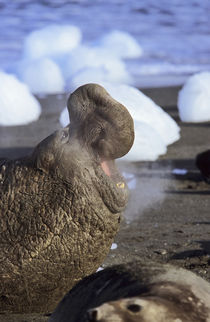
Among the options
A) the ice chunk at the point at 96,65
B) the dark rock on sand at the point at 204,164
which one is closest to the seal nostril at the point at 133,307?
the dark rock on sand at the point at 204,164

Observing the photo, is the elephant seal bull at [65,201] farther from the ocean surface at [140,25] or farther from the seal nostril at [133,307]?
the ocean surface at [140,25]

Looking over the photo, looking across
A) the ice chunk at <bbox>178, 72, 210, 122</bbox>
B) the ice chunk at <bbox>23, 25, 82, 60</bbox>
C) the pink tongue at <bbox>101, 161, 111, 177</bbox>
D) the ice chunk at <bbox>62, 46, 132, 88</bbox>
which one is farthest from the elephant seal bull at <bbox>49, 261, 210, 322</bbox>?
the ice chunk at <bbox>23, 25, 82, 60</bbox>

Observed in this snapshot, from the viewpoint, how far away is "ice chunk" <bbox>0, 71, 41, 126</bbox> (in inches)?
368

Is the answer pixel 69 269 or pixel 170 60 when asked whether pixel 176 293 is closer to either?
pixel 69 269

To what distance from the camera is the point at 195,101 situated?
30.3 feet

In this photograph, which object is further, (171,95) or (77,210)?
(171,95)

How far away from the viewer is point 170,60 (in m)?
14.8

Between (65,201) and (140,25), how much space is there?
16.3m

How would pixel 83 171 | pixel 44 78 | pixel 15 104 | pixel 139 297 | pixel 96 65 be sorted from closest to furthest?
pixel 139 297, pixel 83 171, pixel 15 104, pixel 44 78, pixel 96 65

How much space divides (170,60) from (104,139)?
11.3 m

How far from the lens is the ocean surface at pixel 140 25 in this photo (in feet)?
47.1

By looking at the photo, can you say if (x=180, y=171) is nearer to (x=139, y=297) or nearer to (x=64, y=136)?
(x=64, y=136)

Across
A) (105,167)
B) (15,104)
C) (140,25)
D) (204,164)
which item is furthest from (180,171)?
(140,25)

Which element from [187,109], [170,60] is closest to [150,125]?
[187,109]
